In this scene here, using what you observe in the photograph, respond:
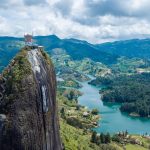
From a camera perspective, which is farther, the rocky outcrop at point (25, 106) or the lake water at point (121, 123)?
the lake water at point (121, 123)

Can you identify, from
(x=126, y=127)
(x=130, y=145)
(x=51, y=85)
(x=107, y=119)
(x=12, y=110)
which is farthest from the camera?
(x=107, y=119)

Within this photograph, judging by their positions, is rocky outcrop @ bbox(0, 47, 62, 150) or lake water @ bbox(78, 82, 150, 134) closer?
rocky outcrop @ bbox(0, 47, 62, 150)

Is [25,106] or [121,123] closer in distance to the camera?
[25,106]

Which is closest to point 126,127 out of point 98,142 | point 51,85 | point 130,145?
point 130,145

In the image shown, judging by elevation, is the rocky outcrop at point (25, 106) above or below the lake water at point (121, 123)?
above

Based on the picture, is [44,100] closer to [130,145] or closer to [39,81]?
[39,81]

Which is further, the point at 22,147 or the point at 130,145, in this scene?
the point at 130,145

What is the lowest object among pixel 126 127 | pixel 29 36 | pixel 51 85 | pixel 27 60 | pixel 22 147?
pixel 126 127

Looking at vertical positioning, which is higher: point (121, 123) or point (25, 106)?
point (25, 106)
